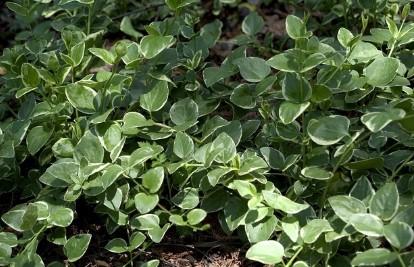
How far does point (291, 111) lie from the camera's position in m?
1.75

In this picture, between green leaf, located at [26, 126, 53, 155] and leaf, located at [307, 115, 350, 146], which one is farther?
green leaf, located at [26, 126, 53, 155]

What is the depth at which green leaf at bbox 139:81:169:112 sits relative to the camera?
194 cm

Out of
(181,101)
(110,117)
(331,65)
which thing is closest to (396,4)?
(331,65)

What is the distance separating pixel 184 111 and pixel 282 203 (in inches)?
17.1

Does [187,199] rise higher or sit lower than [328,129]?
lower

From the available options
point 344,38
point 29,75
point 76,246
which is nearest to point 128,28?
point 29,75

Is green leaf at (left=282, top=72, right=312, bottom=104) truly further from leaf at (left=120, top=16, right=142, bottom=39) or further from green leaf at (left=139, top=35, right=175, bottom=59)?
leaf at (left=120, top=16, right=142, bottom=39)

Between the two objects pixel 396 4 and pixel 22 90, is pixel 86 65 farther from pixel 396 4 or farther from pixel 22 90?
pixel 396 4

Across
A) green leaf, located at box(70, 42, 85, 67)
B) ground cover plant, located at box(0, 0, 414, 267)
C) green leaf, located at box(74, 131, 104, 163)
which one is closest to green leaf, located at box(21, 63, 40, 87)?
ground cover plant, located at box(0, 0, 414, 267)

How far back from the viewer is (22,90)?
6.38 feet

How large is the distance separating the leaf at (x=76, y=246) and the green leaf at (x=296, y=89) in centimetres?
64

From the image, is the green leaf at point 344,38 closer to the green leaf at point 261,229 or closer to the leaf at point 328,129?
the leaf at point 328,129

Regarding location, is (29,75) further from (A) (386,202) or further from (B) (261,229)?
(A) (386,202)

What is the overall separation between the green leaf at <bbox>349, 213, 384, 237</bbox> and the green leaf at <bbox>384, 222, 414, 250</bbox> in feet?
0.11
